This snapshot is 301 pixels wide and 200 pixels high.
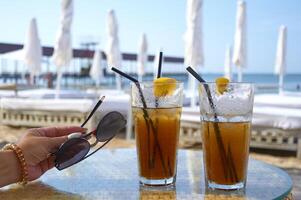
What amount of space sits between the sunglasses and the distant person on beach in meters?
0.03

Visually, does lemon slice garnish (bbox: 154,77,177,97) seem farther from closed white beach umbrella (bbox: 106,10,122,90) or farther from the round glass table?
→ closed white beach umbrella (bbox: 106,10,122,90)

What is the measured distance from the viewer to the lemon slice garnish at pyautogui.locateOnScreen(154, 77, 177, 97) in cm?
102

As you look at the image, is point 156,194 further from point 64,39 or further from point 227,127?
point 64,39

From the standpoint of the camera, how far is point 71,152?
107 cm

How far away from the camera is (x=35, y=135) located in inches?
45.8

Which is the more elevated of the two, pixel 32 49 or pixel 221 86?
pixel 32 49

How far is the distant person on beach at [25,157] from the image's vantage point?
102cm

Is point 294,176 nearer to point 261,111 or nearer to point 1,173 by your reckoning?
point 261,111

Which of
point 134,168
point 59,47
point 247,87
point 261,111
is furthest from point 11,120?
point 247,87

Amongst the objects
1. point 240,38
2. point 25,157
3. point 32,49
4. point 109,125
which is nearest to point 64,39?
point 32,49

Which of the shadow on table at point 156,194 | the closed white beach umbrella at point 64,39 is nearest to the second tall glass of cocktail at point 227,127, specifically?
the shadow on table at point 156,194

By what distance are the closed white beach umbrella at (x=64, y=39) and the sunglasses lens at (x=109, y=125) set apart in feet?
23.5

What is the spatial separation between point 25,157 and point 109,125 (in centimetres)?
24

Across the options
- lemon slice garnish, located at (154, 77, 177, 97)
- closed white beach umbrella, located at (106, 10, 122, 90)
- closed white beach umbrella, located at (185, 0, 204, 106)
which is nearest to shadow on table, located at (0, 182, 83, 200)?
lemon slice garnish, located at (154, 77, 177, 97)
